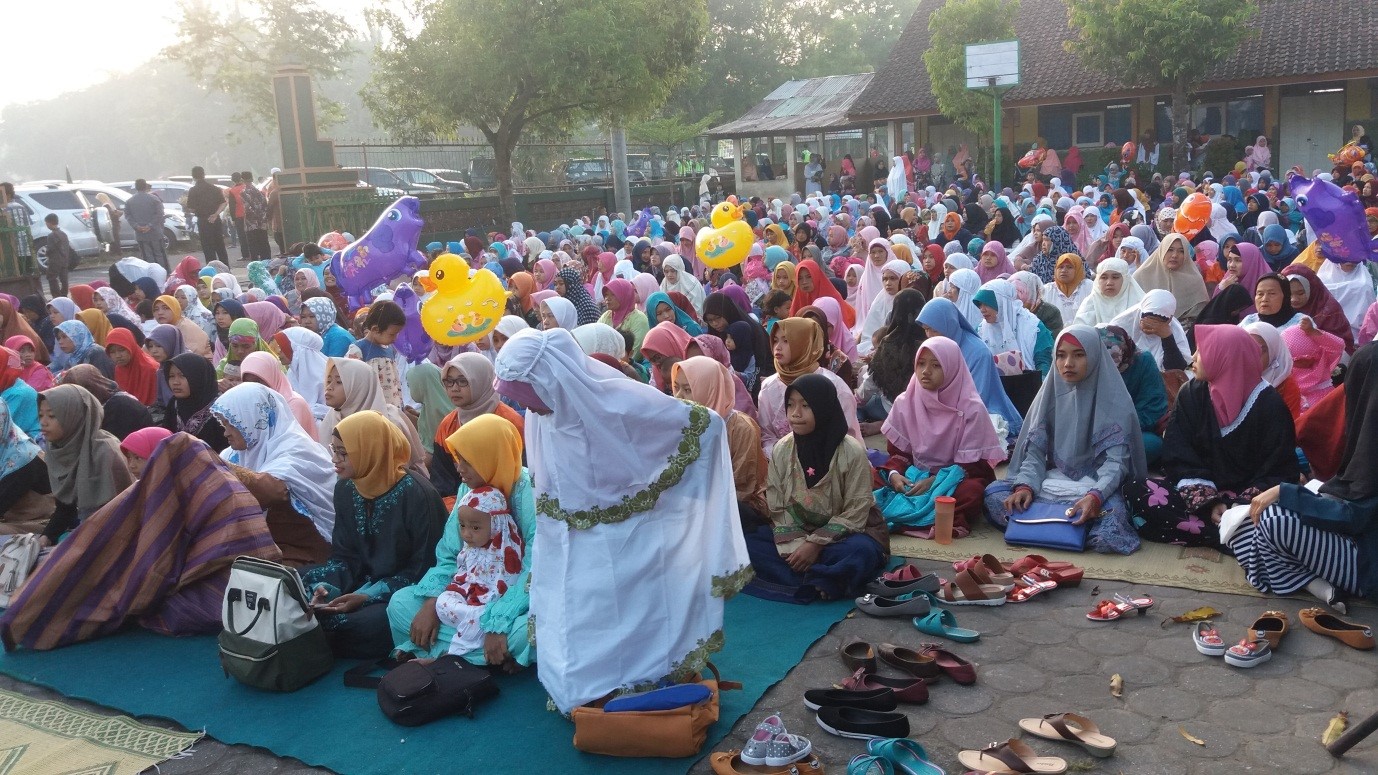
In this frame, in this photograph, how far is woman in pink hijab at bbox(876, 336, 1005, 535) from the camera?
211 inches

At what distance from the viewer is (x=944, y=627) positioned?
4.06m

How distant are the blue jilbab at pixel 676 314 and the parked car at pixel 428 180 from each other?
12.1 m

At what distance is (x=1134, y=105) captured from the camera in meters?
22.6

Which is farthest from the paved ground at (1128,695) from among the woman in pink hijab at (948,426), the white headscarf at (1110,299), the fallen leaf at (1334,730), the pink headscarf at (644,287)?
the pink headscarf at (644,287)

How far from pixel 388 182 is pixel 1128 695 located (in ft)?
55.1

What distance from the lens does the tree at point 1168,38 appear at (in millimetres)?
18422

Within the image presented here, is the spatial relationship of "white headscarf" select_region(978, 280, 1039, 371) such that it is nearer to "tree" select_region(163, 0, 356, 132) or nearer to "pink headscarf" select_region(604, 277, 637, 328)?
"pink headscarf" select_region(604, 277, 637, 328)

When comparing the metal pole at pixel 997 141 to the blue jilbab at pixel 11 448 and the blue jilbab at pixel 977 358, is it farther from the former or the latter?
the blue jilbab at pixel 11 448

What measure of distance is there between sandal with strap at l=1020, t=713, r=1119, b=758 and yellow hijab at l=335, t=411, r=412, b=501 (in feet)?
7.82

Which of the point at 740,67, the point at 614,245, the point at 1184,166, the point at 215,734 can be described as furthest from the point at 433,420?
the point at 740,67

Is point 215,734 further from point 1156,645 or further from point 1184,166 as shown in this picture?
point 1184,166

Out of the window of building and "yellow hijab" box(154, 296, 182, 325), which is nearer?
"yellow hijab" box(154, 296, 182, 325)

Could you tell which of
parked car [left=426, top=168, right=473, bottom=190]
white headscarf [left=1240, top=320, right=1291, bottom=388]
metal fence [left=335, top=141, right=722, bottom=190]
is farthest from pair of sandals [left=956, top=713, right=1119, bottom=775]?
parked car [left=426, top=168, right=473, bottom=190]

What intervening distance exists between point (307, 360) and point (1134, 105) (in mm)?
20342
